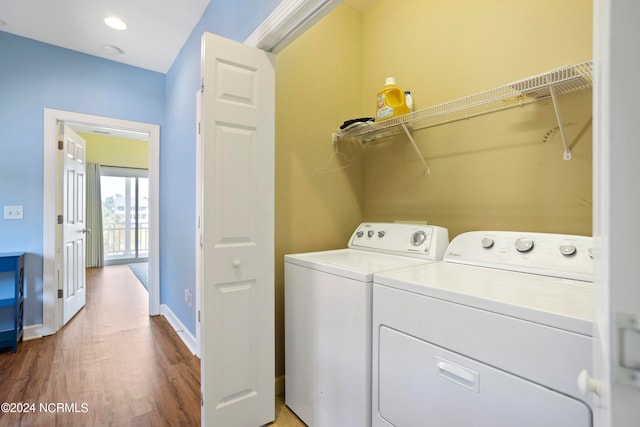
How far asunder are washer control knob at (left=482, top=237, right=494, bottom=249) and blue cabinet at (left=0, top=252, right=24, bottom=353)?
342 centimetres

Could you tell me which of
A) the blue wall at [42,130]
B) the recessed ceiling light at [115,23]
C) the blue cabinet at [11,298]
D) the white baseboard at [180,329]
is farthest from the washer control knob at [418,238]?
the blue cabinet at [11,298]

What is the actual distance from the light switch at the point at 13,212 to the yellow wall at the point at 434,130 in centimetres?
253

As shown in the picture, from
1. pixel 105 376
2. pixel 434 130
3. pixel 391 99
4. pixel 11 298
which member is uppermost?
pixel 391 99

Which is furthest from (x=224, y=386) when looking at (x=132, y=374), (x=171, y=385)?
(x=132, y=374)

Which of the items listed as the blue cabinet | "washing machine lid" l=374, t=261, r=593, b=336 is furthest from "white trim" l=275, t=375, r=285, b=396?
the blue cabinet

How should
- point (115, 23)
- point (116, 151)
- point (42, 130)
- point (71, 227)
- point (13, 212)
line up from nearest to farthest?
point (115, 23)
point (13, 212)
point (42, 130)
point (71, 227)
point (116, 151)

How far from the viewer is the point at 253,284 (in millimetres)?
1539

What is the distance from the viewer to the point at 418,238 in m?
1.60

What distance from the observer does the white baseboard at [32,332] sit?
2.62 m

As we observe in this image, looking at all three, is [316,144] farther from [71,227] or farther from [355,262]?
[71,227]

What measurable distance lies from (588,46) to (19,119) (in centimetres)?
402

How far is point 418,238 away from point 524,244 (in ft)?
1.62

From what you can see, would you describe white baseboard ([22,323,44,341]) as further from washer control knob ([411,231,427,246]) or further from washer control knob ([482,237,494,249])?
washer control knob ([482,237,494,249])
